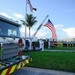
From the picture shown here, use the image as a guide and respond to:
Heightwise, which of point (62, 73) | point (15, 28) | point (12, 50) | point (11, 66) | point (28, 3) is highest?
point (28, 3)

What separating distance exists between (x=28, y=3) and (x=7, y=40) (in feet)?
46.4

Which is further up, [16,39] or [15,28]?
[15,28]

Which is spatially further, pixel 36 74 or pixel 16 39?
pixel 36 74

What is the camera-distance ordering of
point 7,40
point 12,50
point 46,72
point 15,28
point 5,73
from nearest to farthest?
1. point 5,73
2. point 7,40
3. point 12,50
4. point 15,28
5. point 46,72

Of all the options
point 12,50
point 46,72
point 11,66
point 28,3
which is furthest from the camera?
point 28,3

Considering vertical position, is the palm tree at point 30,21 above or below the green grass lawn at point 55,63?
above

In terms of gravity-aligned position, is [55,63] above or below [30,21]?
below

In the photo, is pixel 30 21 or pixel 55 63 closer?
pixel 55 63

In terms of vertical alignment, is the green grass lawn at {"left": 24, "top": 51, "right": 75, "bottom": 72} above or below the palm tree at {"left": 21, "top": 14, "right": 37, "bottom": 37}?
below

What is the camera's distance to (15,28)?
7094mm

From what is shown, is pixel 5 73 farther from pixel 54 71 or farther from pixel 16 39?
pixel 54 71

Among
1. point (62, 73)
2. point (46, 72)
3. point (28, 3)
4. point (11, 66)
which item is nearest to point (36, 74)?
point (46, 72)

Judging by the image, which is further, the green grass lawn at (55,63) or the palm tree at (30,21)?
the palm tree at (30,21)

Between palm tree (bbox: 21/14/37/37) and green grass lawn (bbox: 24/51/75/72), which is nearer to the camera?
green grass lawn (bbox: 24/51/75/72)
